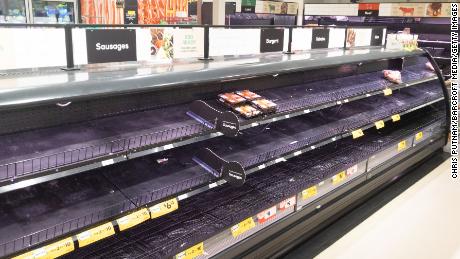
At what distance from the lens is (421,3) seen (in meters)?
9.10

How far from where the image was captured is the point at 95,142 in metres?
1.90

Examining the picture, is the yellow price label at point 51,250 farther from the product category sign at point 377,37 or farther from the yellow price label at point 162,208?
the product category sign at point 377,37

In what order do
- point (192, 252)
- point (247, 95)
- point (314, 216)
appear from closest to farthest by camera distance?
point (192, 252) → point (247, 95) → point (314, 216)

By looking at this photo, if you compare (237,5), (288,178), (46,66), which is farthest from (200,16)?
(46,66)

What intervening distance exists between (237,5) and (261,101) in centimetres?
662

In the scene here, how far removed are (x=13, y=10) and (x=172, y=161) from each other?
427cm

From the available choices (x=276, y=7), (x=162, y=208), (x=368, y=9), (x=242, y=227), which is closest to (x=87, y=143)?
(x=162, y=208)

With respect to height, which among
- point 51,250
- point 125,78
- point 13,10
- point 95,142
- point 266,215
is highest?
point 13,10

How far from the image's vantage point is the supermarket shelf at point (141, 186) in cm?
172

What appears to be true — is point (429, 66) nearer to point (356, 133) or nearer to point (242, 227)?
point (356, 133)

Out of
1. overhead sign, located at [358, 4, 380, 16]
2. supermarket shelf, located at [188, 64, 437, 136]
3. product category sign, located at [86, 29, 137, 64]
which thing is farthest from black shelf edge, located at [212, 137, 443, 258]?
overhead sign, located at [358, 4, 380, 16]

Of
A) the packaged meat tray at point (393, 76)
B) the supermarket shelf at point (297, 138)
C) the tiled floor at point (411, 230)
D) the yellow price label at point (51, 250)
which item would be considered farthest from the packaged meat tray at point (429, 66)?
the yellow price label at point (51, 250)

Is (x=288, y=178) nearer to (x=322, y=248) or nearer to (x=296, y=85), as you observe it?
(x=322, y=248)

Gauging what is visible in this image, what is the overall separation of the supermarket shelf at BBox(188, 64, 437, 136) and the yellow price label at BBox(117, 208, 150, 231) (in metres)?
0.61
